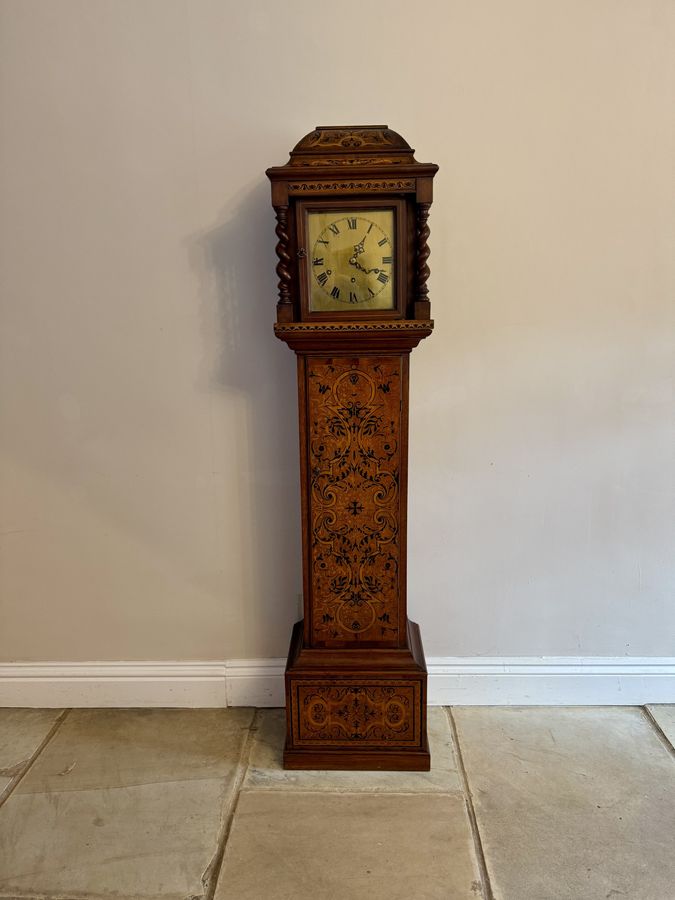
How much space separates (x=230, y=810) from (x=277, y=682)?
1.54 feet

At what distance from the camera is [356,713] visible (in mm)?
1871

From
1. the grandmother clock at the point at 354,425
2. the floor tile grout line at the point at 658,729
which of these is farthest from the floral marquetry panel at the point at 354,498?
the floor tile grout line at the point at 658,729

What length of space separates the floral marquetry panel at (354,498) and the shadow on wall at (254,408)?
0.27 metres

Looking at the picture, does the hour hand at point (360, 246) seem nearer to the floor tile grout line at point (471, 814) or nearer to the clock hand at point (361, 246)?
the clock hand at point (361, 246)

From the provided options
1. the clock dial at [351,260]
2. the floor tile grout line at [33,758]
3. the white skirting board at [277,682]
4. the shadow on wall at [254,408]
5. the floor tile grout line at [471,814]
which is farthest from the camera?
the white skirting board at [277,682]

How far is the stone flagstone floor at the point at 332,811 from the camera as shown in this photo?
152 cm

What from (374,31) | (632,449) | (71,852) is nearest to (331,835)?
(71,852)

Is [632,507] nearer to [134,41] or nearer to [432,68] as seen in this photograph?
[432,68]

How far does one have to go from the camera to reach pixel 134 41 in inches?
72.0

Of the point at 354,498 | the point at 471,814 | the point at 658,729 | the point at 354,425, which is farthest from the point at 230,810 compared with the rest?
the point at 658,729

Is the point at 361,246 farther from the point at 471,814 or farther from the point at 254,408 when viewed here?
the point at 471,814

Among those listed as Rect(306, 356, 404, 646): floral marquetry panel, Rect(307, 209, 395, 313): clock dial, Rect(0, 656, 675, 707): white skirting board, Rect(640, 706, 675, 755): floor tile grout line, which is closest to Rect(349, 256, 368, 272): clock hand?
Rect(307, 209, 395, 313): clock dial

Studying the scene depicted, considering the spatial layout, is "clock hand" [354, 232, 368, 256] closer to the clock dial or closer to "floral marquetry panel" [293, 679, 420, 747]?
the clock dial

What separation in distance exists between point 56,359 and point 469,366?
1.24 metres
